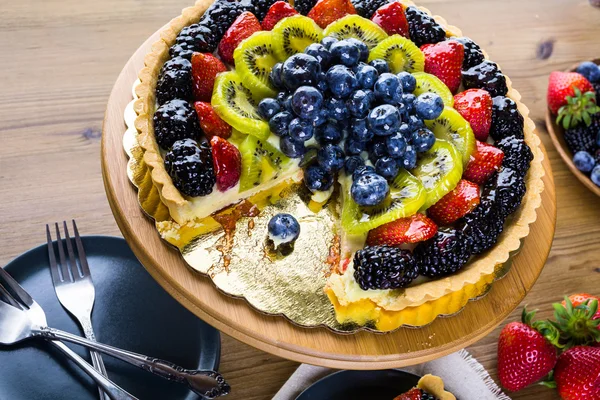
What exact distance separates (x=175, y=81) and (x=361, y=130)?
53 centimetres

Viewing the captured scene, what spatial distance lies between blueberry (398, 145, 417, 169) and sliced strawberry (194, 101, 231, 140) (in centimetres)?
48

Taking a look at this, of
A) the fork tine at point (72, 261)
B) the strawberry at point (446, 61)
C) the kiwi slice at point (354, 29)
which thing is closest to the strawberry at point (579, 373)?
the strawberry at point (446, 61)

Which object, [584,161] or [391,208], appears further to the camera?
[584,161]

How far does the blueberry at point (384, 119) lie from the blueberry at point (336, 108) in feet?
0.25

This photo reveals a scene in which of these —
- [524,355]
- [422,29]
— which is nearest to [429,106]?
[422,29]

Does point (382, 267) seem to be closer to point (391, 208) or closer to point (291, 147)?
point (391, 208)

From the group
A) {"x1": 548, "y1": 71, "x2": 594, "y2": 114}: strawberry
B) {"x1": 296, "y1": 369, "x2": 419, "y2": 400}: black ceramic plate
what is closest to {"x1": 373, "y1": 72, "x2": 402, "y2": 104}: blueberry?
{"x1": 296, "y1": 369, "x2": 419, "y2": 400}: black ceramic plate

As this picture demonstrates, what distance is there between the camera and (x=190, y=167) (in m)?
1.60

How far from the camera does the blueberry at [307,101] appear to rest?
1590 millimetres

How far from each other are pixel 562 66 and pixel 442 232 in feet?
5.20

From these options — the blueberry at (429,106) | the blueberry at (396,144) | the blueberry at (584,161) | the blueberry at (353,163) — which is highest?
the blueberry at (429,106)

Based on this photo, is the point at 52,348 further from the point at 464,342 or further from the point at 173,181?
the point at 464,342

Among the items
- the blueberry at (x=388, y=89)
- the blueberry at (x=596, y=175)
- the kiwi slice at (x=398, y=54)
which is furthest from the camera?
the blueberry at (x=596, y=175)

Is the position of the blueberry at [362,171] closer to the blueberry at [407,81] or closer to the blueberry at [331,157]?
the blueberry at [331,157]
